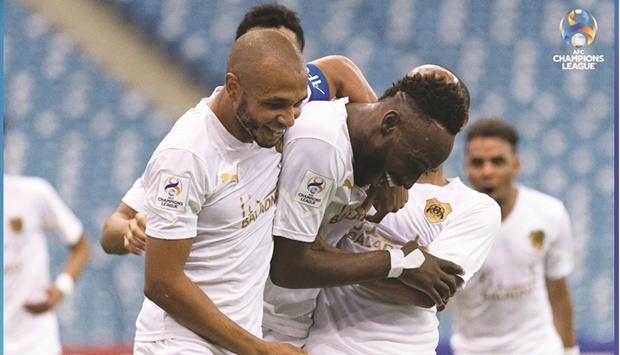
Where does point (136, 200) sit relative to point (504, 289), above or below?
above

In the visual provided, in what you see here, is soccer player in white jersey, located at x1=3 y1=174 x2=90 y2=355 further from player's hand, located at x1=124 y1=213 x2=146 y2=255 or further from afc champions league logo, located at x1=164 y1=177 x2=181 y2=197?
afc champions league logo, located at x1=164 y1=177 x2=181 y2=197

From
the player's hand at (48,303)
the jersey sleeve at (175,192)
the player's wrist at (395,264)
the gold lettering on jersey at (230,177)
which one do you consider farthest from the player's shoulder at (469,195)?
the player's hand at (48,303)

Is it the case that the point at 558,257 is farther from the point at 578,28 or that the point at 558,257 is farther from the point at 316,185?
the point at 316,185

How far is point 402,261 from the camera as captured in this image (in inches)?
98.2

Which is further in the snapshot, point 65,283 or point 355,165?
point 65,283

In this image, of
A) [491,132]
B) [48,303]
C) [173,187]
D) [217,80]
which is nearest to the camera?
[173,187]

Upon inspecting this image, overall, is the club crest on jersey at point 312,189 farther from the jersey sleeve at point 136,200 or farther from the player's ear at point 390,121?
the jersey sleeve at point 136,200

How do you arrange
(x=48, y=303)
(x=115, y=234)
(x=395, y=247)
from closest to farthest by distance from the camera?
(x=395, y=247), (x=115, y=234), (x=48, y=303)

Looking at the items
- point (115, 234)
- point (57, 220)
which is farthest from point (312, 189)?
point (57, 220)

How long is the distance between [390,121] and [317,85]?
15.8 inches

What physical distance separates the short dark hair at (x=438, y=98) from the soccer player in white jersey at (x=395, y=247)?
0.27m

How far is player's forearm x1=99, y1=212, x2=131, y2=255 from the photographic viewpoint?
2.80 meters

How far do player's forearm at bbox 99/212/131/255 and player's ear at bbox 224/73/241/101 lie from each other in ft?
2.27

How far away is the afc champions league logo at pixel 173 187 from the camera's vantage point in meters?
2.19
